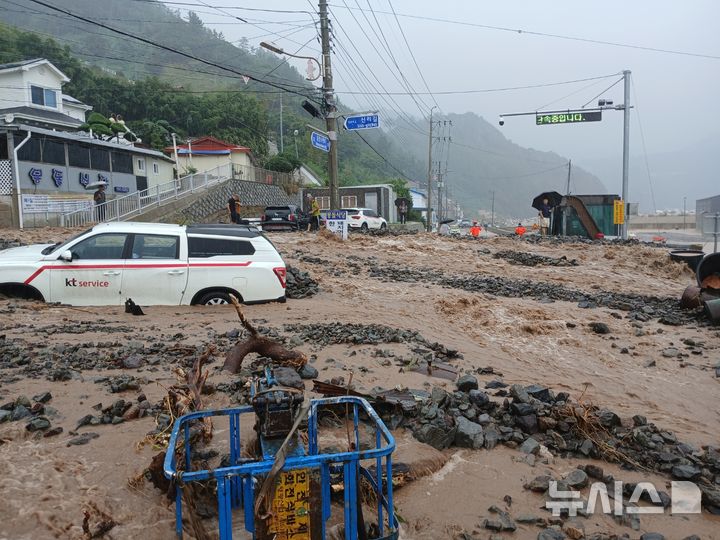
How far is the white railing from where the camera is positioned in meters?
23.8

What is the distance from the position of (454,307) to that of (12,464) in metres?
8.29

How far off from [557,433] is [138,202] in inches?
994

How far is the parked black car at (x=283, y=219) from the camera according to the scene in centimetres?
2555

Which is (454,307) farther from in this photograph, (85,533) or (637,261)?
(637,261)

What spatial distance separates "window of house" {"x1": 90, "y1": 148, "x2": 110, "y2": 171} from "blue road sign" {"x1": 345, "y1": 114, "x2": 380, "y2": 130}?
53.0 feet

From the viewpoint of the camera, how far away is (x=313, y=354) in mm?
6660

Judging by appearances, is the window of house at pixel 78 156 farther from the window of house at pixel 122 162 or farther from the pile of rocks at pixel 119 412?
the pile of rocks at pixel 119 412

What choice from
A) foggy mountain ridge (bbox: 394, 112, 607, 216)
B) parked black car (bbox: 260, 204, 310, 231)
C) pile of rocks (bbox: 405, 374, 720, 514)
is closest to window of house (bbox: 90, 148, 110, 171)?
parked black car (bbox: 260, 204, 310, 231)

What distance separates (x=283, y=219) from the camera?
26.2 m

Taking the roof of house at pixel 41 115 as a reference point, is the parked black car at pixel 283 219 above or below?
below

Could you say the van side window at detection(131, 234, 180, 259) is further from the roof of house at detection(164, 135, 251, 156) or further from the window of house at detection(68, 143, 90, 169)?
the roof of house at detection(164, 135, 251, 156)

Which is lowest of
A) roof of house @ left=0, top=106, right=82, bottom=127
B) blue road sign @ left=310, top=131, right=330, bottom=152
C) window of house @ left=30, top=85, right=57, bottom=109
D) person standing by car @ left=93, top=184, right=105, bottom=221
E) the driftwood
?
the driftwood

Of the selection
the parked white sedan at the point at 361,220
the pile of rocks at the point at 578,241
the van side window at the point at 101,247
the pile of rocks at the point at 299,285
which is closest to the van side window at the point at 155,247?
the van side window at the point at 101,247

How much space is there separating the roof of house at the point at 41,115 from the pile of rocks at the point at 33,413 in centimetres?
2935
